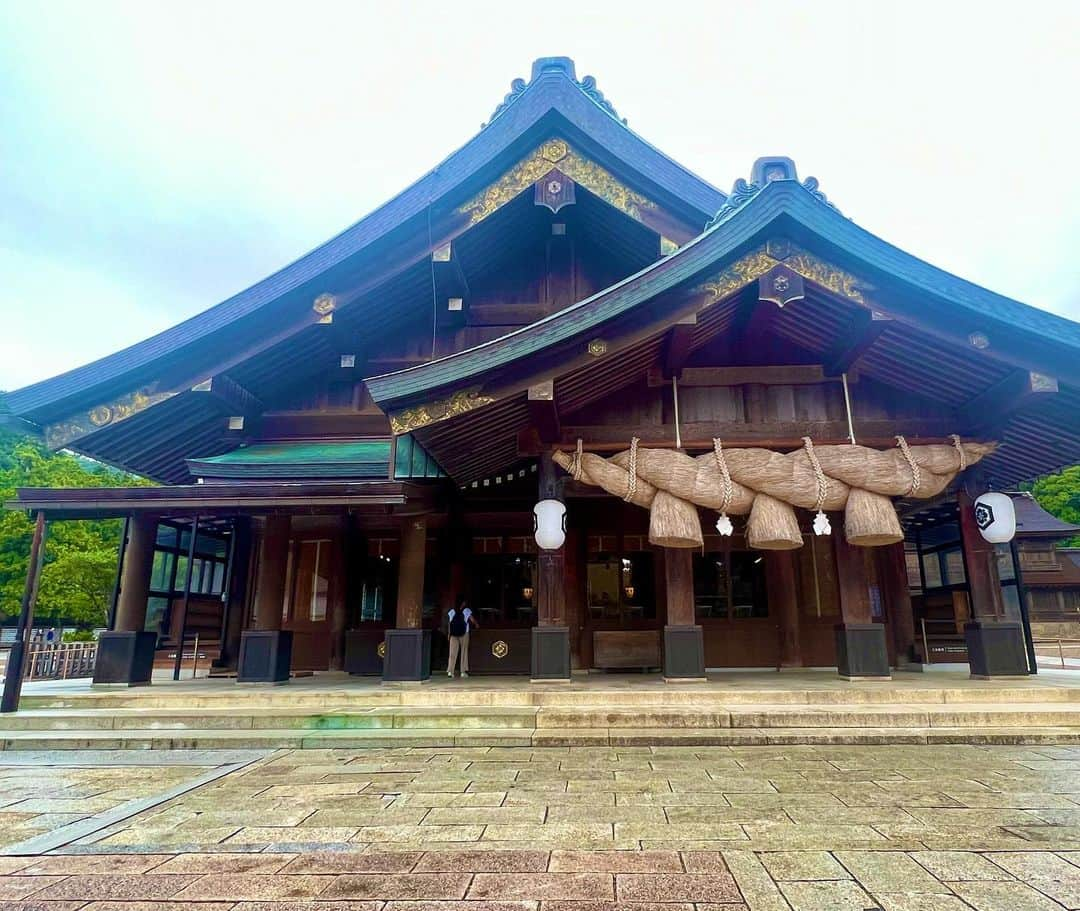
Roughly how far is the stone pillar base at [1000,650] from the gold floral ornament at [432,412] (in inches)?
266

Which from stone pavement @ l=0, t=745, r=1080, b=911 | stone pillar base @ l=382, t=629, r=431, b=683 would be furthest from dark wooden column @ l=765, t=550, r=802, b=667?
stone pillar base @ l=382, t=629, r=431, b=683

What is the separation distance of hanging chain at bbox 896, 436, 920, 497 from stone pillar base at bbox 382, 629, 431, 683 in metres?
6.38

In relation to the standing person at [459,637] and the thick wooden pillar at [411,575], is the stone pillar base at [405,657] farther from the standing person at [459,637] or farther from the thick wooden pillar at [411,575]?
the standing person at [459,637]

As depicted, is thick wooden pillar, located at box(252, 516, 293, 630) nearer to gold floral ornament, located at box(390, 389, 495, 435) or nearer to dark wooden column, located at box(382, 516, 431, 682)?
dark wooden column, located at box(382, 516, 431, 682)

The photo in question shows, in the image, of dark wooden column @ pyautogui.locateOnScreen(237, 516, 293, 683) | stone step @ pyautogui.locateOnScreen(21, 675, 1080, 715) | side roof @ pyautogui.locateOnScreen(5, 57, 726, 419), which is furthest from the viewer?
dark wooden column @ pyautogui.locateOnScreen(237, 516, 293, 683)

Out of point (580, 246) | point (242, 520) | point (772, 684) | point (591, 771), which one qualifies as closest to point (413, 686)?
point (591, 771)

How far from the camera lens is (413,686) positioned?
25.7 feet

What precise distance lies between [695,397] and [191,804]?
22.1 feet

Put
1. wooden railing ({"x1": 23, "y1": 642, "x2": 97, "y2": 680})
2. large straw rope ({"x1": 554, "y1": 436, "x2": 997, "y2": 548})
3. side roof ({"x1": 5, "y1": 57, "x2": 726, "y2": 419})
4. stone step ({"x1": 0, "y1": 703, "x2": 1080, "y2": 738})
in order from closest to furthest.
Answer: stone step ({"x1": 0, "y1": 703, "x2": 1080, "y2": 738}) < large straw rope ({"x1": 554, "y1": 436, "x2": 997, "y2": 548}) < side roof ({"x1": 5, "y1": 57, "x2": 726, "y2": 419}) < wooden railing ({"x1": 23, "y1": 642, "x2": 97, "y2": 680})

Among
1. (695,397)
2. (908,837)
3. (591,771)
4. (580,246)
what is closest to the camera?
(908,837)

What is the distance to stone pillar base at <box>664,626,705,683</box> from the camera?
7523 mm

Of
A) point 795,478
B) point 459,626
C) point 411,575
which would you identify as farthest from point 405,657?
point 795,478

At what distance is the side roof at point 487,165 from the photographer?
28.0ft

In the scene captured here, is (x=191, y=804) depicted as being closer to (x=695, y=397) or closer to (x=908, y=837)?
(x=908, y=837)
